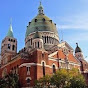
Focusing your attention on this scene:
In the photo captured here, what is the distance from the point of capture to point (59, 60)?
164 feet

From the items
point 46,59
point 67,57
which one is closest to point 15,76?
point 46,59

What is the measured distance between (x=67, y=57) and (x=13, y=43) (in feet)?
50.6

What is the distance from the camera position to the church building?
44500 millimetres

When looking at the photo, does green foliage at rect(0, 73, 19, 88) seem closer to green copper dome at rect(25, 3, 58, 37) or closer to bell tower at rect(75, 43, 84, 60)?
green copper dome at rect(25, 3, 58, 37)

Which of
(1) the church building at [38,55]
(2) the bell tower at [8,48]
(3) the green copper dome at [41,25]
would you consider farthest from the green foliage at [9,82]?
(3) the green copper dome at [41,25]

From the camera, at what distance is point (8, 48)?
53625 millimetres

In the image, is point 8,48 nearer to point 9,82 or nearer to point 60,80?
point 9,82

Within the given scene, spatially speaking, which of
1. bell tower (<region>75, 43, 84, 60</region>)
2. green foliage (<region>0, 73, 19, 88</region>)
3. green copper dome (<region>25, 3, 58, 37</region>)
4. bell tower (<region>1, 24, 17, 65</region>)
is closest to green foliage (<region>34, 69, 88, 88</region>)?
green foliage (<region>0, 73, 19, 88</region>)

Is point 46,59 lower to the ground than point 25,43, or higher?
lower

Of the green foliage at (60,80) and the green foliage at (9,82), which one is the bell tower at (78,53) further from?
the green foliage at (9,82)

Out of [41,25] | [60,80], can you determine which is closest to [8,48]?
[41,25]

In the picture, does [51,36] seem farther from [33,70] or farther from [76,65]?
[33,70]

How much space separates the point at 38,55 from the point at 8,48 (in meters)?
11.6

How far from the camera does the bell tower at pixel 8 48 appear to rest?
52375 millimetres
